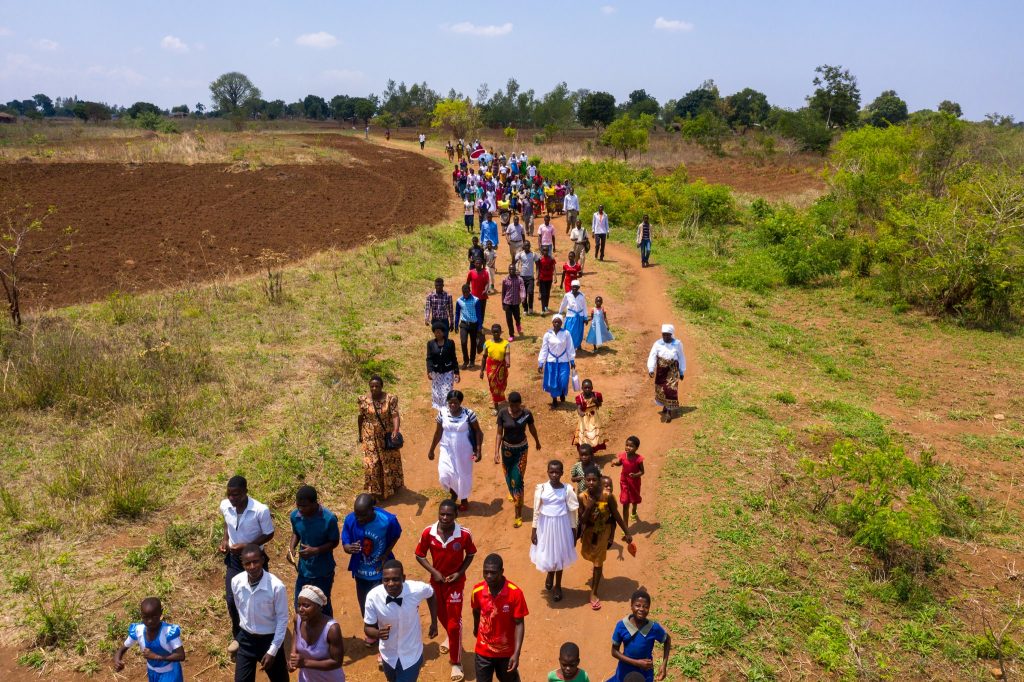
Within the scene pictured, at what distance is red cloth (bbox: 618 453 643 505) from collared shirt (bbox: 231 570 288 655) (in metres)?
3.82

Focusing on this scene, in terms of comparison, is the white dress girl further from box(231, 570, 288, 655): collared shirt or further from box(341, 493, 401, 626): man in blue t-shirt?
box(231, 570, 288, 655): collared shirt

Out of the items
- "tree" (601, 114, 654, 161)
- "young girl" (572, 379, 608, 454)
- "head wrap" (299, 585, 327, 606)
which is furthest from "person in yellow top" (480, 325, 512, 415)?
"tree" (601, 114, 654, 161)

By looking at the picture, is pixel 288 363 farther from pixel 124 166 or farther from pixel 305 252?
pixel 124 166

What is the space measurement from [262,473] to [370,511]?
3.54 meters

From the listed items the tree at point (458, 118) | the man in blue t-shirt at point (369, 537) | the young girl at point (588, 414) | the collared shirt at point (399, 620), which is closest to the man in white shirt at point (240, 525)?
the man in blue t-shirt at point (369, 537)

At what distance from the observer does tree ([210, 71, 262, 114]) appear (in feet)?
356

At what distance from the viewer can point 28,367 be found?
31.7 feet

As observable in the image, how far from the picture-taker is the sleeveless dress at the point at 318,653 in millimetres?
4469

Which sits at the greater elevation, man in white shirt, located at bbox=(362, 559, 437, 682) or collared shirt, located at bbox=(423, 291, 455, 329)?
collared shirt, located at bbox=(423, 291, 455, 329)

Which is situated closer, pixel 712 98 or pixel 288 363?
pixel 288 363

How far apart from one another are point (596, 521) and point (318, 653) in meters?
2.80

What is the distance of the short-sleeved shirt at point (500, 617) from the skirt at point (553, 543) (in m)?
1.35

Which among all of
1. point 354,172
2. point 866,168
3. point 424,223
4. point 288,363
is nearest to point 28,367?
point 288,363

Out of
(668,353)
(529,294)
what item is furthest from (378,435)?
(529,294)
